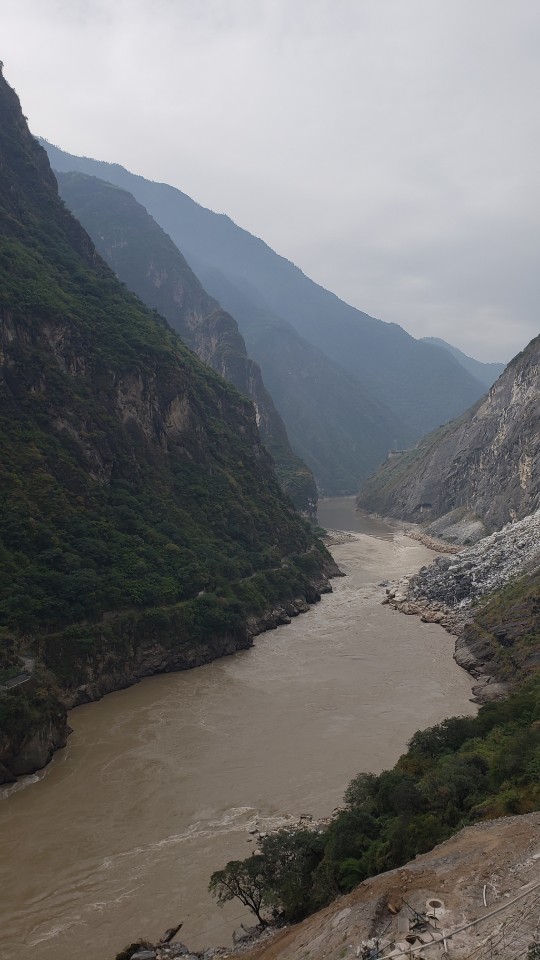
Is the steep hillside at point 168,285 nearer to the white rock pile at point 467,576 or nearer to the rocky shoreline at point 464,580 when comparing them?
the rocky shoreline at point 464,580

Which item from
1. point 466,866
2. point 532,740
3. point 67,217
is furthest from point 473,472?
point 466,866

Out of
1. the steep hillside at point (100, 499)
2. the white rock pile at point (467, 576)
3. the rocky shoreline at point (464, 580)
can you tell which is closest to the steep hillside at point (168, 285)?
the steep hillside at point (100, 499)

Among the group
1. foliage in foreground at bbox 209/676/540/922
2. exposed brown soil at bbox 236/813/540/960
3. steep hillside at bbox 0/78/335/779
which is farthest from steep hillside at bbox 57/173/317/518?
exposed brown soil at bbox 236/813/540/960

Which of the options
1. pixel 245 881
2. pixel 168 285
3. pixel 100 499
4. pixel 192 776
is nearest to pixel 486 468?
pixel 100 499

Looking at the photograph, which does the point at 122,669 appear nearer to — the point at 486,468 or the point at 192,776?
the point at 192,776

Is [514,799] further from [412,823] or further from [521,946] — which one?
[521,946]

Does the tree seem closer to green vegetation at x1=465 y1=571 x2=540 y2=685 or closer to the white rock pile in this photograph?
green vegetation at x1=465 y1=571 x2=540 y2=685
